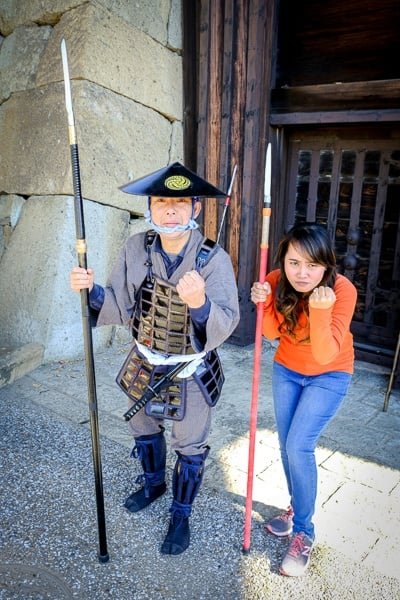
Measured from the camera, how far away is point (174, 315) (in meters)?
2.37

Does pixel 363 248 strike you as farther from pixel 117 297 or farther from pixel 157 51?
pixel 117 297

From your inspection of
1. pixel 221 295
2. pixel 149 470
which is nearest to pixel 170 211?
pixel 221 295

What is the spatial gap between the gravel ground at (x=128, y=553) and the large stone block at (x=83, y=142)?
272 cm

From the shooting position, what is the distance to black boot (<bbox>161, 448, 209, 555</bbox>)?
2502mm

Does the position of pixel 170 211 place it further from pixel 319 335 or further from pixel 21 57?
pixel 21 57

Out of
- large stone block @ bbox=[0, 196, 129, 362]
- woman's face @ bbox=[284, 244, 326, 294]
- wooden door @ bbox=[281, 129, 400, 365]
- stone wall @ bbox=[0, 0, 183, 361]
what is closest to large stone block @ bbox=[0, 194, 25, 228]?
stone wall @ bbox=[0, 0, 183, 361]

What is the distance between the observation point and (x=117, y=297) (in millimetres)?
2516

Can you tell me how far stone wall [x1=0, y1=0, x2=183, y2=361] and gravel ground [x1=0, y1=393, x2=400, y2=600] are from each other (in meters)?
2.03

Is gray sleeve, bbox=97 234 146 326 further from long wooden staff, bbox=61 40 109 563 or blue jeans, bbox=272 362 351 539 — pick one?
blue jeans, bbox=272 362 351 539

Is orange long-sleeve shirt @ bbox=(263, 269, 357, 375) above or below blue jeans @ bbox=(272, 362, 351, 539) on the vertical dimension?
above

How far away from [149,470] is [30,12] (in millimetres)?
4764

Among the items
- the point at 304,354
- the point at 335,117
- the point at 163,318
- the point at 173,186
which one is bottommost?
the point at 304,354

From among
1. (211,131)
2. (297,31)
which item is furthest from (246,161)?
(297,31)

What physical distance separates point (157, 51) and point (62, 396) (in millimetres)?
3568
